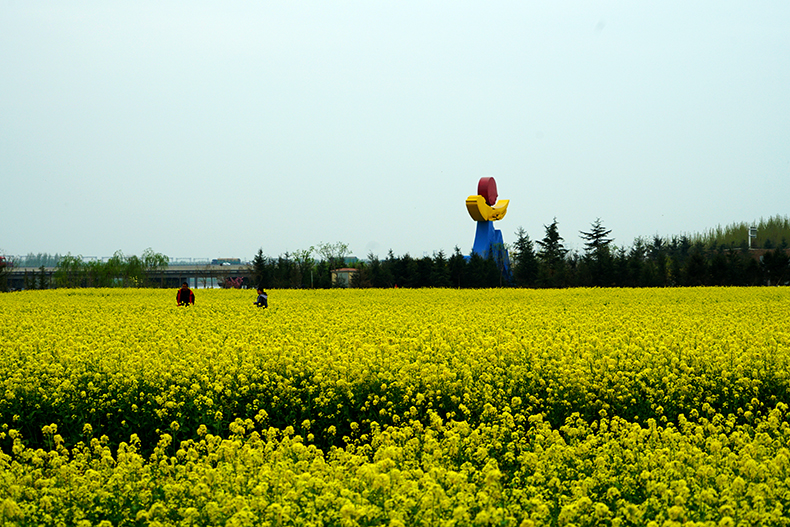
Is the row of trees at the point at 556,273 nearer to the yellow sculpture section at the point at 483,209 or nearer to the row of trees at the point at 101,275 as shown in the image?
the yellow sculpture section at the point at 483,209

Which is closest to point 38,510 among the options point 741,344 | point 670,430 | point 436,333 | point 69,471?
point 69,471

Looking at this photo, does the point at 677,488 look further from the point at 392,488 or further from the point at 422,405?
the point at 422,405

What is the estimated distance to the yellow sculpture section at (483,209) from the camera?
4247 centimetres

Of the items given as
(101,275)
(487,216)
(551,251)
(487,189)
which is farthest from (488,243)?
(101,275)

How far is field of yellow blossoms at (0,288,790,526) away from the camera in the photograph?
4.06m

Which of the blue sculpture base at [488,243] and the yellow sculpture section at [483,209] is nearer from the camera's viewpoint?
the yellow sculpture section at [483,209]

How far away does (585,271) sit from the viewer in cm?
4856

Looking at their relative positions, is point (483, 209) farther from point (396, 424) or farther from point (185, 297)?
point (396, 424)

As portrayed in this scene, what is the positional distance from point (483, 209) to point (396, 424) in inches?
1433

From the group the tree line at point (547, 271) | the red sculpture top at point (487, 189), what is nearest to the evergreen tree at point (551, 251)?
the tree line at point (547, 271)

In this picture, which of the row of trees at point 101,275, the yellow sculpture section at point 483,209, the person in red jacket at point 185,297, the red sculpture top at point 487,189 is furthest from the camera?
the row of trees at point 101,275

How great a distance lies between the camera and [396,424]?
23.7ft

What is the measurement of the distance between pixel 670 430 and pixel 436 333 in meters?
5.34

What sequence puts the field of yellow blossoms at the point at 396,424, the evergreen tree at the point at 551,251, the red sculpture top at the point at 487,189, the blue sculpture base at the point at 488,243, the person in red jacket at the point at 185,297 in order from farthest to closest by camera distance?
the evergreen tree at the point at 551,251 < the blue sculpture base at the point at 488,243 < the red sculpture top at the point at 487,189 < the person in red jacket at the point at 185,297 < the field of yellow blossoms at the point at 396,424
